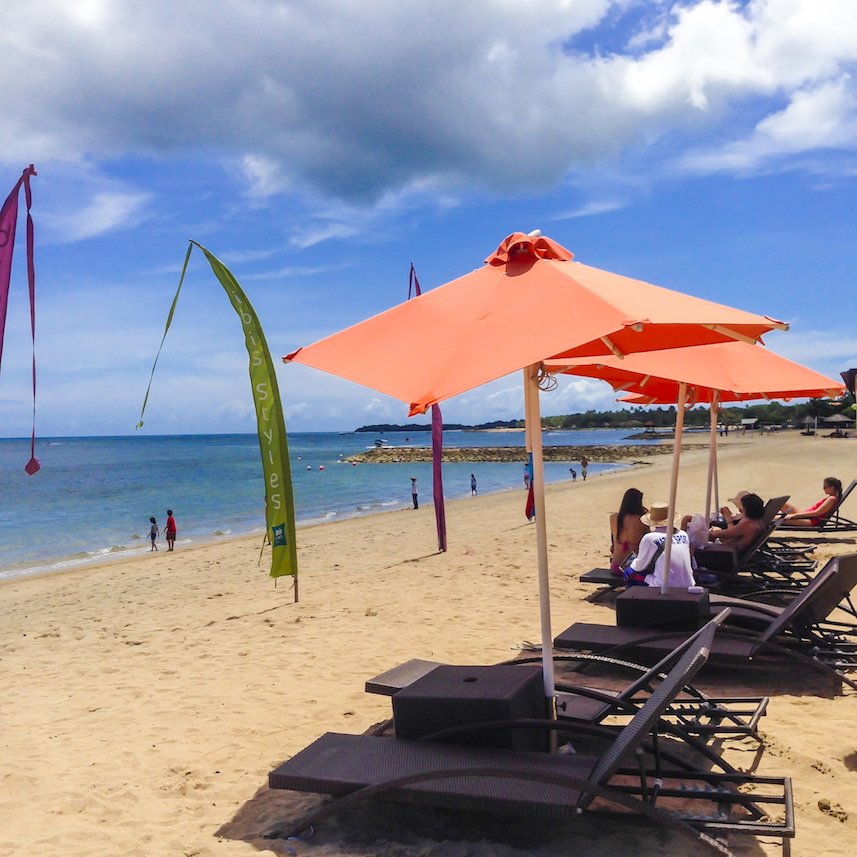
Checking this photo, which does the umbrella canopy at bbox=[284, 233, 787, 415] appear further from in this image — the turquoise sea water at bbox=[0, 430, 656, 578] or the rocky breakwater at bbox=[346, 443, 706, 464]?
the rocky breakwater at bbox=[346, 443, 706, 464]

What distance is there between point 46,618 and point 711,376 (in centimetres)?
835

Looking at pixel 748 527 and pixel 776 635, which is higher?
pixel 748 527

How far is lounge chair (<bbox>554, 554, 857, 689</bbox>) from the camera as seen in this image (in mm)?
4793

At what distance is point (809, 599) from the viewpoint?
15.6ft

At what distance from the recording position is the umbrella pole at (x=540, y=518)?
12.0 feet

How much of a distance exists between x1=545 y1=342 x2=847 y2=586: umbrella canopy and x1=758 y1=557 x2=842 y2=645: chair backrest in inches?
47.8

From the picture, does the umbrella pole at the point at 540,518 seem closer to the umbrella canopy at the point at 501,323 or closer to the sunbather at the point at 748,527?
the umbrella canopy at the point at 501,323

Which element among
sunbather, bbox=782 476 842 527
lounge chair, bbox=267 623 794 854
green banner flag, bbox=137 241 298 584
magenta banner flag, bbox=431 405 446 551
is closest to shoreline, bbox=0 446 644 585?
magenta banner flag, bbox=431 405 446 551

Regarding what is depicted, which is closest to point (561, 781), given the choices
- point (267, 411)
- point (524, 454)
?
point (267, 411)

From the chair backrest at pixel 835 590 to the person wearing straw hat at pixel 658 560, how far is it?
1.35 m

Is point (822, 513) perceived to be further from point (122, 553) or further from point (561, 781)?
point (122, 553)

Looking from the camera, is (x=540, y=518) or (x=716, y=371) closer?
(x=540, y=518)

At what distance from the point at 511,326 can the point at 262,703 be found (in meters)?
3.50

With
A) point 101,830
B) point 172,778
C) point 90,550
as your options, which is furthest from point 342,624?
point 90,550
